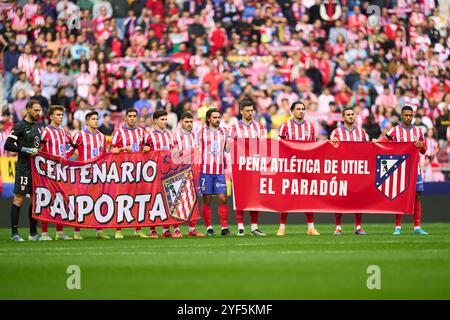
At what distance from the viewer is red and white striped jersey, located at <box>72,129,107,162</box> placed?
52.1 feet

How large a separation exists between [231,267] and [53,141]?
5.68 metres

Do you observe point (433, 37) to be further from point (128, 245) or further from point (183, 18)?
point (128, 245)

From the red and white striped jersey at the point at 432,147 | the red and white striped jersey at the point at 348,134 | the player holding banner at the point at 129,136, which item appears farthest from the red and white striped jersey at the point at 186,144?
the red and white striped jersey at the point at 432,147

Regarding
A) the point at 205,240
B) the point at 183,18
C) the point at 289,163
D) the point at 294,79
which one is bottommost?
the point at 205,240

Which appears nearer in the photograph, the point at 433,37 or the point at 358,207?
the point at 358,207

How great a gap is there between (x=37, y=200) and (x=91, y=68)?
1059cm

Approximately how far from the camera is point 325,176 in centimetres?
1591

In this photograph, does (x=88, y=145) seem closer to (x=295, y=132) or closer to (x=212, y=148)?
(x=212, y=148)

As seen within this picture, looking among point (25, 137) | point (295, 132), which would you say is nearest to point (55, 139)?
point (25, 137)

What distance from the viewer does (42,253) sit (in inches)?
501

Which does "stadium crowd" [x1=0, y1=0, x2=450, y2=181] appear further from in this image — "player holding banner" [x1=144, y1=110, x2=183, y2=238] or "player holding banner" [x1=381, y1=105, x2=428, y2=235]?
"player holding banner" [x1=144, y1=110, x2=183, y2=238]

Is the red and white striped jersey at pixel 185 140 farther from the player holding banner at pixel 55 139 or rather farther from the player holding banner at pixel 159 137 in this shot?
the player holding banner at pixel 55 139

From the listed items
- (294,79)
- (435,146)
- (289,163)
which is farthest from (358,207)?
(294,79)

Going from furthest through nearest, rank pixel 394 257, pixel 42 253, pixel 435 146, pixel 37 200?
1. pixel 435 146
2. pixel 37 200
3. pixel 42 253
4. pixel 394 257
